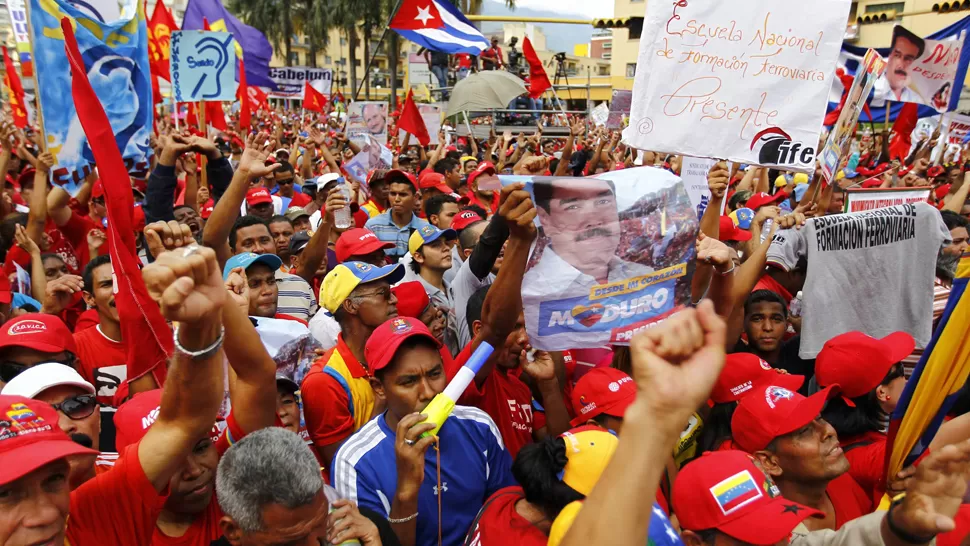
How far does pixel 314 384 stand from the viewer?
325 centimetres

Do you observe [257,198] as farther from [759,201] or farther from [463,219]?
[759,201]

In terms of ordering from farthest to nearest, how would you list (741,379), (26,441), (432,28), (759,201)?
(432,28) → (759,201) → (741,379) → (26,441)

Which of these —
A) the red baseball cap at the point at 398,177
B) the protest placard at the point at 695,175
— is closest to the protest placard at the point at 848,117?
the protest placard at the point at 695,175

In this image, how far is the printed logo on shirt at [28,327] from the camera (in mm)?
3344

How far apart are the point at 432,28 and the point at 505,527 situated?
34.0 feet

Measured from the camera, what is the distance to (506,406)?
3.44 metres

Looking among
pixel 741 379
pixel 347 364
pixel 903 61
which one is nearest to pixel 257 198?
pixel 347 364

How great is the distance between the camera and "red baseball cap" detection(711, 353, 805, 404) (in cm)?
343

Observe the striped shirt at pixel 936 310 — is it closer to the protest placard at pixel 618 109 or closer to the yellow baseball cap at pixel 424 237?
the yellow baseball cap at pixel 424 237

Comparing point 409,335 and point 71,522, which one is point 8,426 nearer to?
point 71,522

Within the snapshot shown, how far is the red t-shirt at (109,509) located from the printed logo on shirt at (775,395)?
7.42 ft

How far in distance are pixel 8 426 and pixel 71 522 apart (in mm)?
401

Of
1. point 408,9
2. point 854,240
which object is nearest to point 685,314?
point 854,240

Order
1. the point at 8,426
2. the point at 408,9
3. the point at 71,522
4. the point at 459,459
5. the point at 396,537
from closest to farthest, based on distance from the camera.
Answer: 1. the point at 8,426
2. the point at 71,522
3. the point at 396,537
4. the point at 459,459
5. the point at 408,9
